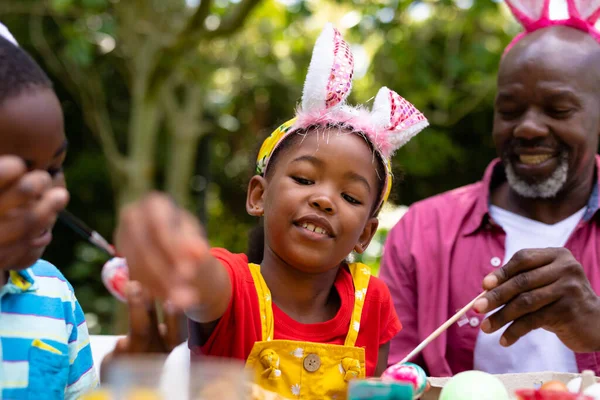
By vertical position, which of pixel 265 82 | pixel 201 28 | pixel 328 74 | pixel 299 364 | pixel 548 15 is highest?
pixel 548 15

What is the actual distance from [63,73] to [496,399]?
5868 millimetres

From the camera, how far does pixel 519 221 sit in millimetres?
2387

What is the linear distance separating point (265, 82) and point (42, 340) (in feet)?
18.7

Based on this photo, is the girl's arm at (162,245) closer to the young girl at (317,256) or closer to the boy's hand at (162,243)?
the boy's hand at (162,243)

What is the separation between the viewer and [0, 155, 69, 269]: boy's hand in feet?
2.94

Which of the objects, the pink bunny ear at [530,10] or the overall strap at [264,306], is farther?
the pink bunny ear at [530,10]

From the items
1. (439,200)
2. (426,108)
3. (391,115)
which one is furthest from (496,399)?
(426,108)

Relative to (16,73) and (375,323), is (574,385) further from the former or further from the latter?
(16,73)

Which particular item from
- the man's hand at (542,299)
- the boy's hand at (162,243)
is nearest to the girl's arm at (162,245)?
the boy's hand at (162,243)

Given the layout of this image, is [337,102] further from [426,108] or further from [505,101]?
[426,108]

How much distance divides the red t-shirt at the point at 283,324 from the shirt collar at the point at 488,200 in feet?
2.50

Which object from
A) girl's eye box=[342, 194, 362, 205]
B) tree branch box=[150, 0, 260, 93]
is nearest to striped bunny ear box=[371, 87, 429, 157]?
girl's eye box=[342, 194, 362, 205]

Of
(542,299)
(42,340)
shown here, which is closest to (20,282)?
(42,340)

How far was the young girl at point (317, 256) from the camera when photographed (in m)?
1.45
